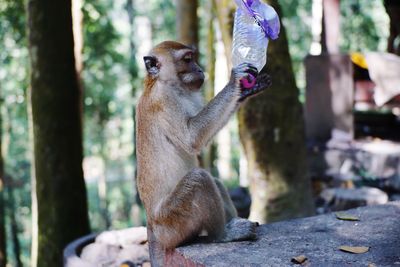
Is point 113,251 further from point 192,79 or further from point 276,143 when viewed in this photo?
point 192,79

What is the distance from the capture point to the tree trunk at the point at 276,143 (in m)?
5.19

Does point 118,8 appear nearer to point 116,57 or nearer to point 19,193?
point 116,57

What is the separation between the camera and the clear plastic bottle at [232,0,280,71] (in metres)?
3.20

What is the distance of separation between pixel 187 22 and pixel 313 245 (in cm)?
538

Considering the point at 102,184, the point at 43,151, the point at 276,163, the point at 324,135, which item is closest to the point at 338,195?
the point at 276,163

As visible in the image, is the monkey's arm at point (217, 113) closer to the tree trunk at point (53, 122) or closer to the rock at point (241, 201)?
the tree trunk at point (53, 122)

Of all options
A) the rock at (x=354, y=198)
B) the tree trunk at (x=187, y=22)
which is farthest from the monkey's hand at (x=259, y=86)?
the tree trunk at (x=187, y=22)

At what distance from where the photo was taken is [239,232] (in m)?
3.39

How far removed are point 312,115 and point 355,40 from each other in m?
8.62

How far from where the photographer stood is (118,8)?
16.3m

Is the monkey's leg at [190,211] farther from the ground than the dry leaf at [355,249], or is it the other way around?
the monkey's leg at [190,211]

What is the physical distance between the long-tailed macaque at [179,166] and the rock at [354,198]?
280 centimetres

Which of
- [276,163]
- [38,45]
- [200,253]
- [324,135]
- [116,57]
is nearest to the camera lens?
[200,253]

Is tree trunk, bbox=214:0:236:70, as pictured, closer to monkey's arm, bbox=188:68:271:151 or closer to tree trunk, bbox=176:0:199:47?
monkey's arm, bbox=188:68:271:151
